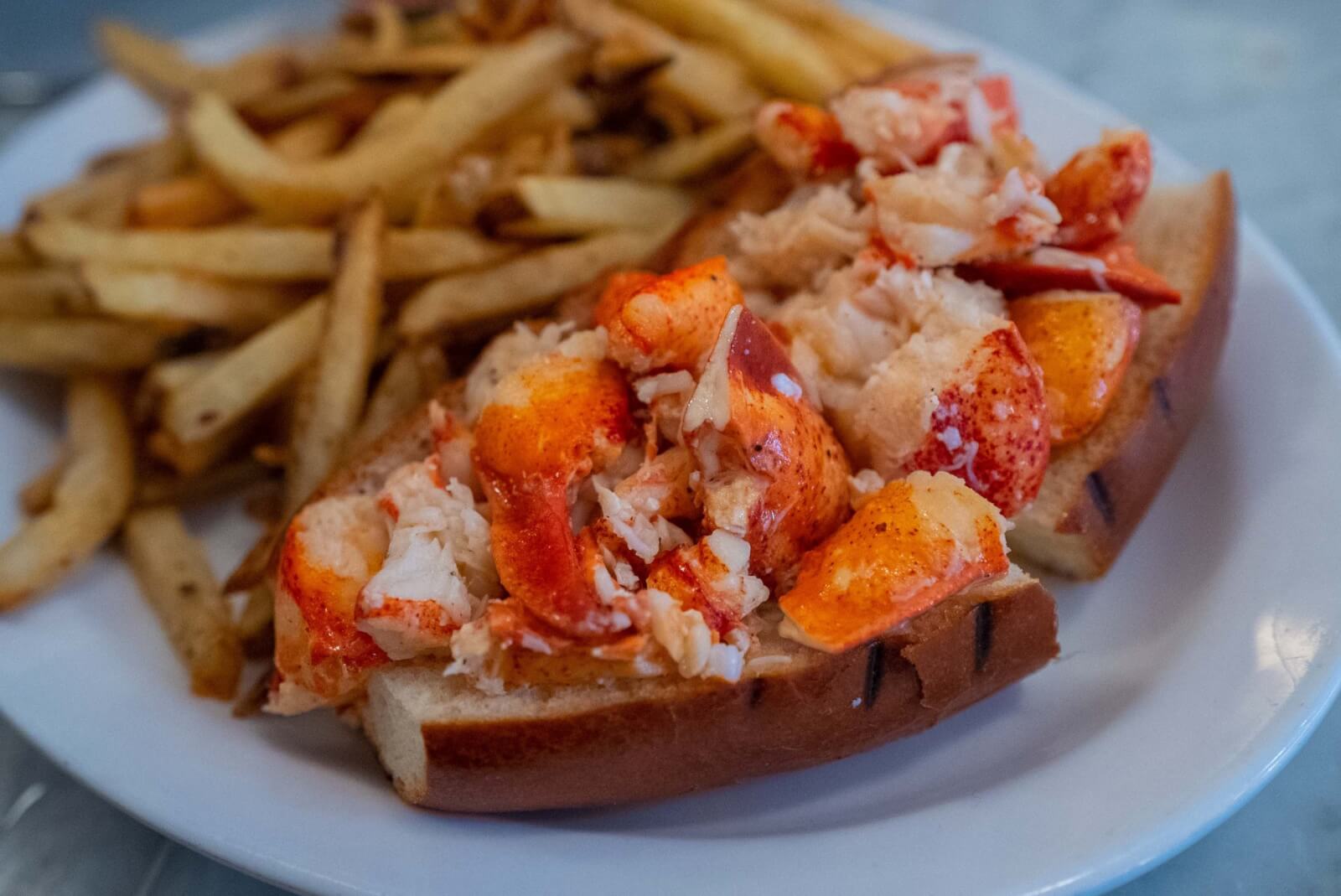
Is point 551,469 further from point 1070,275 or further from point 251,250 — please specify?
point 251,250

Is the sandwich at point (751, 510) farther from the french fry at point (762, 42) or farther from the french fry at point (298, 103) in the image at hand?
the french fry at point (298, 103)

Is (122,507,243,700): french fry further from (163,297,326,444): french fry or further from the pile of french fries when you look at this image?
(163,297,326,444): french fry

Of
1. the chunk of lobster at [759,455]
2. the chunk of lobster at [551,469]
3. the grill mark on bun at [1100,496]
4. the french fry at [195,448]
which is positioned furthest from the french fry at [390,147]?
the grill mark on bun at [1100,496]

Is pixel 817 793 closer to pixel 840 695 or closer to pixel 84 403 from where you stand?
pixel 840 695

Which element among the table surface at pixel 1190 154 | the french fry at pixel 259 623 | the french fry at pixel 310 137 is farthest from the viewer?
the french fry at pixel 310 137

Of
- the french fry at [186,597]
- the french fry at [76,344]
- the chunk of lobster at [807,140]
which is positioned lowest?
the french fry at [186,597]

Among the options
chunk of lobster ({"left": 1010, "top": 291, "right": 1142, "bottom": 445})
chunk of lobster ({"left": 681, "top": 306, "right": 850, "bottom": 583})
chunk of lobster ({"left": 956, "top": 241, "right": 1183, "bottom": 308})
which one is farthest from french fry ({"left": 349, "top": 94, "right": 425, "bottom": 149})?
chunk of lobster ({"left": 1010, "top": 291, "right": 1142, "bottom": 445})
